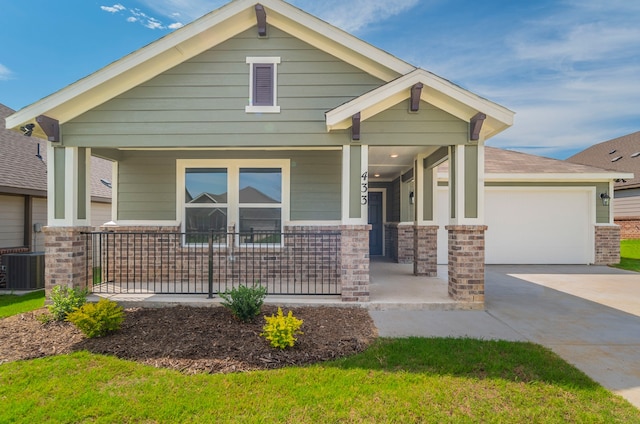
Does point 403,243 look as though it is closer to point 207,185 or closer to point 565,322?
point 565,322

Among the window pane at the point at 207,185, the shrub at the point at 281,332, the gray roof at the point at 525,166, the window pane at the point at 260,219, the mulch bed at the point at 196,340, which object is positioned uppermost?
the gray roof at the point at 525,166

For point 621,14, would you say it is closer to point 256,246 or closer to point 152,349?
point 256,246

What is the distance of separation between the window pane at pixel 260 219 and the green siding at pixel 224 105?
212 centimetres

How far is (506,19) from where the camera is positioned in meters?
9.52

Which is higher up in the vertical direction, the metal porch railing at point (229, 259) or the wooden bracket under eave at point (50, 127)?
the wooden bracket under eave at point (50, 127)

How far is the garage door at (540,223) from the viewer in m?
10.3

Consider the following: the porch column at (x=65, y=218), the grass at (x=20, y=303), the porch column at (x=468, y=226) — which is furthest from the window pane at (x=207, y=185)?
the porch column at (x=468, y=226)

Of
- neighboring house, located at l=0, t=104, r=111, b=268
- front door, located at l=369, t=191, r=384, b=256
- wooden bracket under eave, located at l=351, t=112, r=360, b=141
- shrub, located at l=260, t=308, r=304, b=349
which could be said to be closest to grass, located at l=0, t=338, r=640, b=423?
shrub, located at l=260, t=308, r=304, b=349

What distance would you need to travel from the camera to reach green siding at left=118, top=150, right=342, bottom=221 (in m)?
7.30

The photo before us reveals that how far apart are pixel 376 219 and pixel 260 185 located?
5.77 meters

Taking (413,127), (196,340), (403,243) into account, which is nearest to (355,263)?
(413,127)

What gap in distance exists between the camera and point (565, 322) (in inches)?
188

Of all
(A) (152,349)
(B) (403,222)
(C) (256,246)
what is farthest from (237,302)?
(B) (403,222)

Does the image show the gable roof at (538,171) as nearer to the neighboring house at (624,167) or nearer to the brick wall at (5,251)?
the neighboring house at (624,167)
